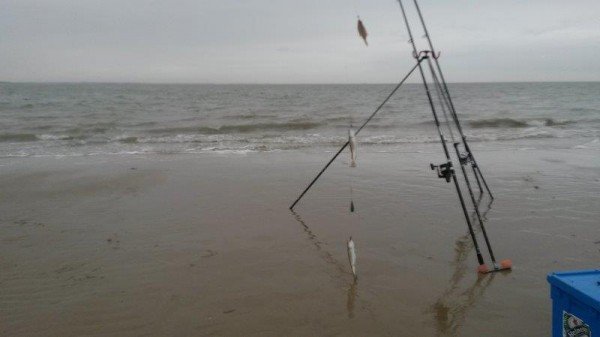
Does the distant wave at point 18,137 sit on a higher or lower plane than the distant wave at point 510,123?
lower

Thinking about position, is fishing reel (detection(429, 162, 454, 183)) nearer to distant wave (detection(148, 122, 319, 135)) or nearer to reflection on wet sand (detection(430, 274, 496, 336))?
reflection on wet sand (detection(430, 274, 496, 336))

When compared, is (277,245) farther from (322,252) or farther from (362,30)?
(362,30)

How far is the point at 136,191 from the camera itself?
757 cm

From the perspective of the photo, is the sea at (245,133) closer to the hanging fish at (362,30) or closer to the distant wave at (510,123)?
the distant wave at (510,123)

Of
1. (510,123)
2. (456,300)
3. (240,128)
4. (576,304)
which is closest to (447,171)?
(456,300)

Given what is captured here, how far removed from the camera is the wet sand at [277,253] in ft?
11.5

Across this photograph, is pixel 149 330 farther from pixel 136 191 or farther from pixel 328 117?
pixel 328 117

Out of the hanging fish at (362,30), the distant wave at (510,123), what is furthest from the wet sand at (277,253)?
the distant wave at (510,123)

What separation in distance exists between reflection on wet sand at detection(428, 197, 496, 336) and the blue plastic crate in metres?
0.92

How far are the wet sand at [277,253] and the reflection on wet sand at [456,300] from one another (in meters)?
Answer: 0.02

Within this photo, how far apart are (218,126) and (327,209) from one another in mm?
13607

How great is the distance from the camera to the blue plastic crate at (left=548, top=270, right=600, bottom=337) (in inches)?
85.7

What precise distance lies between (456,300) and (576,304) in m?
1.51

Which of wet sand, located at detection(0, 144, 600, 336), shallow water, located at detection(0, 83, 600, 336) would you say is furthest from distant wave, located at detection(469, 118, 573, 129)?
wet sand, located at detection(0, 144, 600, 336)
